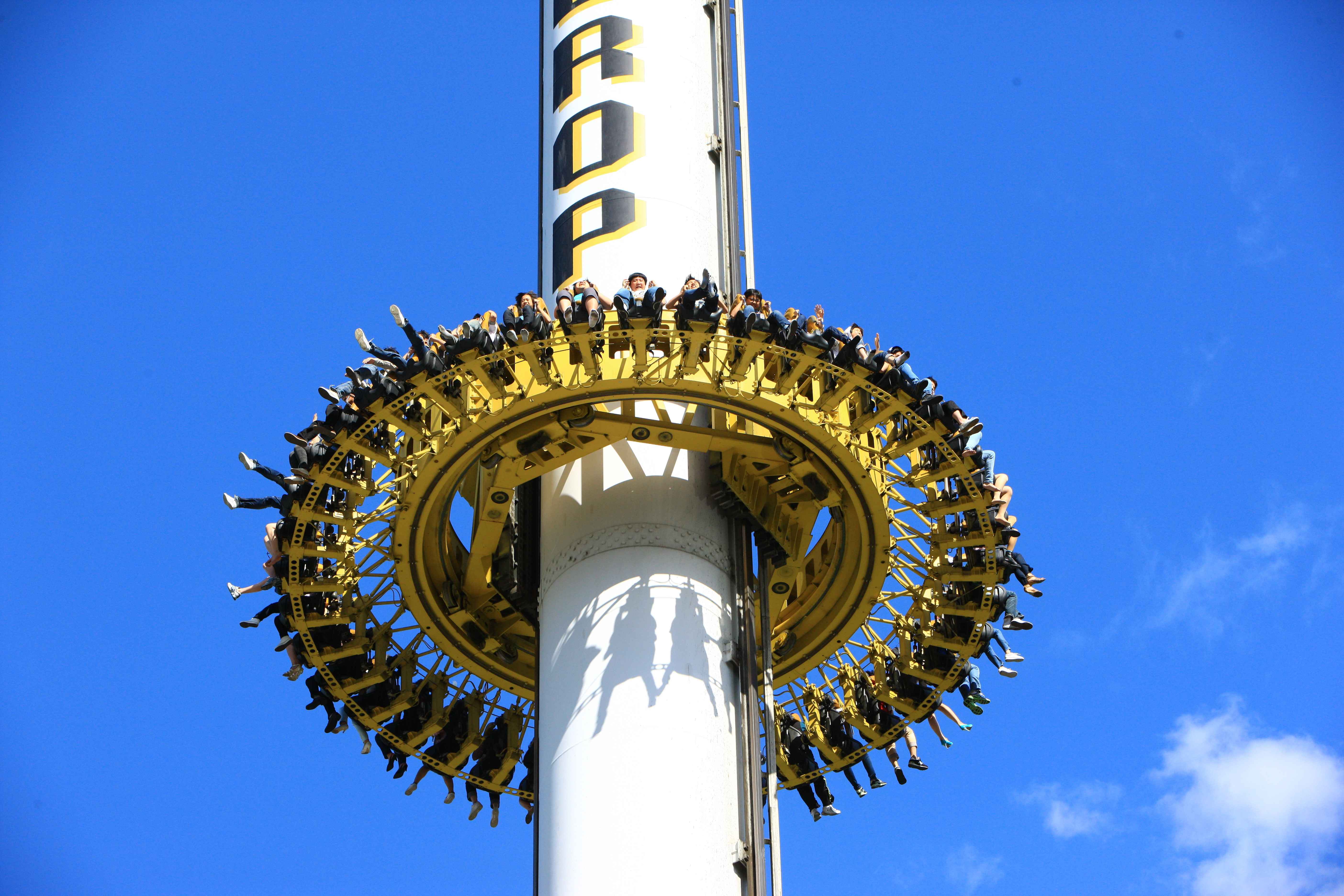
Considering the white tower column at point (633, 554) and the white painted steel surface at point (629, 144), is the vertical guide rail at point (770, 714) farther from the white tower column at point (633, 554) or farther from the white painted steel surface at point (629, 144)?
the white painted steel surface at point (629, 144)

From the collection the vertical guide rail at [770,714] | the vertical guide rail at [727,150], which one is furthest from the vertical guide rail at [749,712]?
the vertical guide rail at [727,150]

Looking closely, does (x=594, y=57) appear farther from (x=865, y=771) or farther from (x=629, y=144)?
(x=865, y=771)

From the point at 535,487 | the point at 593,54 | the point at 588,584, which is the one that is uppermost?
the point at 593,54

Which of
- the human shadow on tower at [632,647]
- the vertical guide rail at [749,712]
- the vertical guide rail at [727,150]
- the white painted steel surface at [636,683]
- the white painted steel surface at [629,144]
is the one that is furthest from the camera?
the vertical guide rail at [727,150]

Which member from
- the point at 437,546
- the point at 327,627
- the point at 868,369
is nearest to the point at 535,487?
the point at 437,546

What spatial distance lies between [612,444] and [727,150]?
805 cm

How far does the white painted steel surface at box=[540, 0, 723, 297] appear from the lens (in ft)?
A: 115

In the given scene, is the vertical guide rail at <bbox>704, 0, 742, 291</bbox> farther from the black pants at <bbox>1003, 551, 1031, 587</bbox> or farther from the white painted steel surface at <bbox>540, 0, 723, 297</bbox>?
the black pants at <bbox>1003, 551, 1031, 587</bbox>

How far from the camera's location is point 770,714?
3186 centimetres

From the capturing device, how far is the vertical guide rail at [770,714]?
3020cm

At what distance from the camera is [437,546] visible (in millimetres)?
32844

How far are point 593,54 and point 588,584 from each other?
1194 cm

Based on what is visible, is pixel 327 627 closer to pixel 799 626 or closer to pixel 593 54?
pixel 799 626

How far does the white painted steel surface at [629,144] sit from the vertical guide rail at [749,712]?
5194 mm
